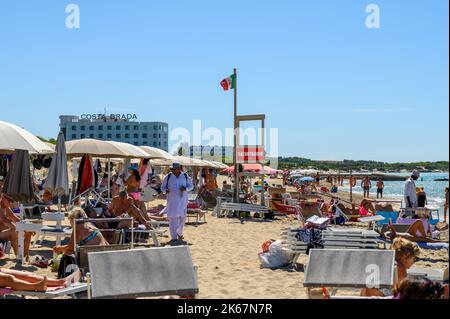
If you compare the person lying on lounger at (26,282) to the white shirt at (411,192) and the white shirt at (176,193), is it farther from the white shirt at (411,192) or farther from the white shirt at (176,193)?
the white shirt at (411,192)

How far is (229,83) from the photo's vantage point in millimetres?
17734

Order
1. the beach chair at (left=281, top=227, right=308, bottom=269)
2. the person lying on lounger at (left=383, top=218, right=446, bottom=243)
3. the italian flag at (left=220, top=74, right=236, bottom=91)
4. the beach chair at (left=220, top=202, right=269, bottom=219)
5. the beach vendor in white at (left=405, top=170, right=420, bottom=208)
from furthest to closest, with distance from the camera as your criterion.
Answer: the italian flag at (left=220, top=74, right=236, bottom=91), the beach chair at (left=220, top=202, right=269, bottom=219), the beach vendor in white at (left=405, top=170, right=420, bottom=208), the person lying on lounger at (left=383, top=218, right=446, bottom=243), the beach chair at (left=281, top=227, right=308, bottom=269)

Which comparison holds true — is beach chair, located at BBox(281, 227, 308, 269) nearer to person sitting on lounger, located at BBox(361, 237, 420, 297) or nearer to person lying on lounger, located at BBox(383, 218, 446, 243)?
person lying on lounger, located at BBox(383, 218, 446, 243)

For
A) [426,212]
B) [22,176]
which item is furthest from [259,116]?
[22,176]

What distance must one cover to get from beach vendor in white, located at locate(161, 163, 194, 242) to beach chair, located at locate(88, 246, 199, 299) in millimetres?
5180

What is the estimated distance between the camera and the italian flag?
1766 centimetres

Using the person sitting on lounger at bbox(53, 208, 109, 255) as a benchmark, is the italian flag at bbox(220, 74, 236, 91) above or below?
above

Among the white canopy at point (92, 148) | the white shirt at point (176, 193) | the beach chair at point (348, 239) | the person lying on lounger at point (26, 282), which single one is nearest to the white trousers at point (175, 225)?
the white shirt at point (176, 193)

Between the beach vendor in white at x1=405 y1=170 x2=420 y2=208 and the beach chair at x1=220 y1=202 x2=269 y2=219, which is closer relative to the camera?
the beach vendor in white at x1=405 y1=170 x2=420 y2=208

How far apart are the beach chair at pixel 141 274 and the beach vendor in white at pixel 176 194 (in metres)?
5.18

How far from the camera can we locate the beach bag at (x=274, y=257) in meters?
7.47

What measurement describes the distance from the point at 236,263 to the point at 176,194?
7.77 feet

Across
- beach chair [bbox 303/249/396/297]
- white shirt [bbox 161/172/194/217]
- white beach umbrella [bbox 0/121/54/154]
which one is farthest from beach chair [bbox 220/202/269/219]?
beach chair [bbox 303/249/396/297]

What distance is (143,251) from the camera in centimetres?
444
